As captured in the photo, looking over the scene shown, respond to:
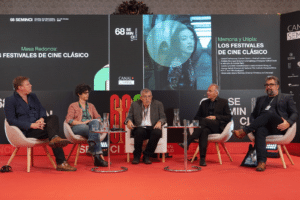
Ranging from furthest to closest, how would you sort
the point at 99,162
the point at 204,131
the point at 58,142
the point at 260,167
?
the point at 204,131 → the point at 99,162 → the point at 260,167 → the point at 58,142

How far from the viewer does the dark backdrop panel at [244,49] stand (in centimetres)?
642

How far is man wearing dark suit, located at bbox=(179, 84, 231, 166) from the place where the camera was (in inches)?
171

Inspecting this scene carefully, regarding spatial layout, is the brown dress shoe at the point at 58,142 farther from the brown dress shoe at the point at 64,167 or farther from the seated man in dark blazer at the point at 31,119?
the brown dress shoe at the point at 64,167

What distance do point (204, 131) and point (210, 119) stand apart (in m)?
0.20

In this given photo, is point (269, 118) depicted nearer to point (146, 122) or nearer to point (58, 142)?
point (146, 122)

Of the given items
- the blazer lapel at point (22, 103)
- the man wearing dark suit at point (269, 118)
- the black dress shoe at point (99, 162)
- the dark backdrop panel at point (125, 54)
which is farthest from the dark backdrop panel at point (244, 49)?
the blazer lapel at point (22, 103)

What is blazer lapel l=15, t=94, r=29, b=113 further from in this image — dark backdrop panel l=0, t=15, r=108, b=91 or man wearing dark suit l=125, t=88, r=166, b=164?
dark backdrop panel l=0, t=15, r=108, b=91

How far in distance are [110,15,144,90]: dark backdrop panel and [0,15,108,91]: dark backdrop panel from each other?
175 millimetres

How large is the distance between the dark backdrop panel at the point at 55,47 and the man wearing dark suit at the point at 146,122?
6.86 ft

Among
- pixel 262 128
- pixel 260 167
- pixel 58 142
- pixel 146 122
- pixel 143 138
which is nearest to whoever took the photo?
pixel 58 142

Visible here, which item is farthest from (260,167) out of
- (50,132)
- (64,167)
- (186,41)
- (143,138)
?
(186,41)

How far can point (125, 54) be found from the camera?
652cm

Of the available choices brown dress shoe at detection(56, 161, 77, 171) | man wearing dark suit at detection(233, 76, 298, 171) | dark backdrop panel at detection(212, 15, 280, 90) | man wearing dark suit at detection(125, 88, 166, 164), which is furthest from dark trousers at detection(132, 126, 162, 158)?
dark backdrop panel at detection(212, 15, 280, 90)

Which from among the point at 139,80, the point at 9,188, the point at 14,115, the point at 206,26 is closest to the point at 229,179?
the point at 9,188
